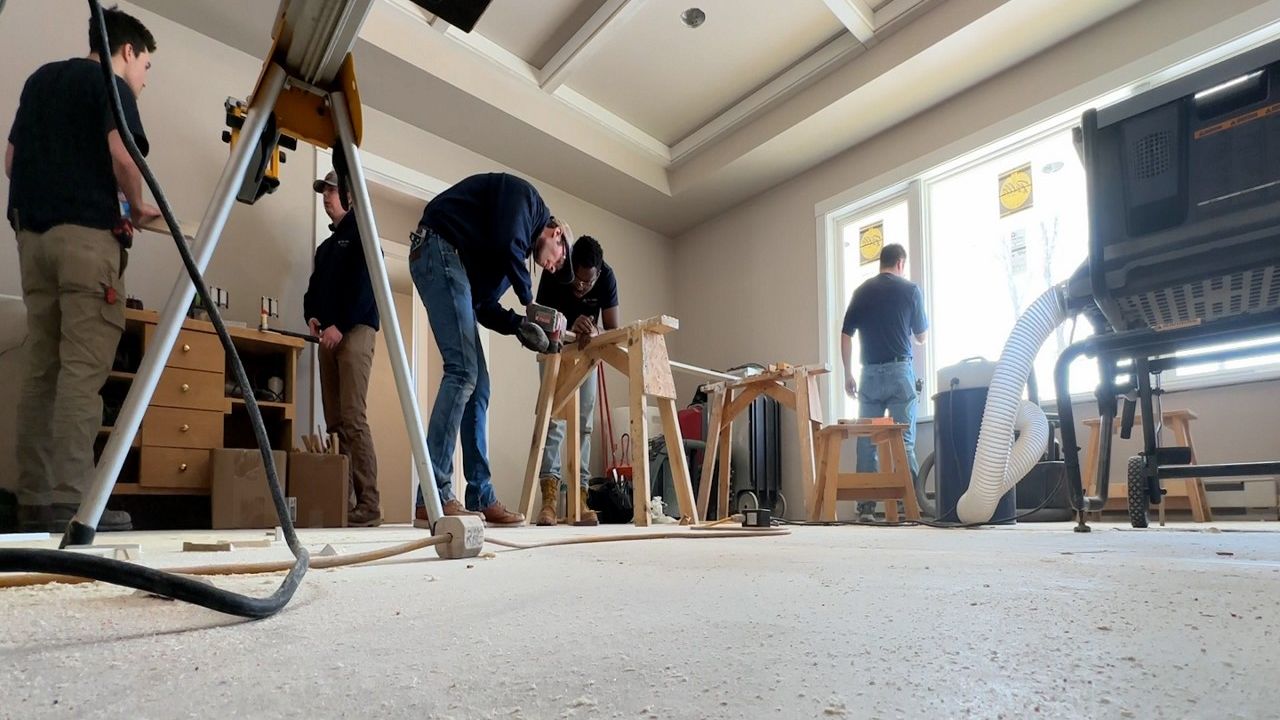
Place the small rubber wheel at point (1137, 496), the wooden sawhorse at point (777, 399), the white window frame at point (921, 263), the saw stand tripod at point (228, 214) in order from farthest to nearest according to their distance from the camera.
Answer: the white window frame at point (921, 263), the wooden sawhorse at point (777, 399), the small rubber wheel at point (1137, 496), the saw stand tripod at point (228, 214)

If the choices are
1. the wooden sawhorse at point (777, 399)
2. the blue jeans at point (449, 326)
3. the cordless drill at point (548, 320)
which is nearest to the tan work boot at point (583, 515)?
the wooden sawhorse at point (777, 399)

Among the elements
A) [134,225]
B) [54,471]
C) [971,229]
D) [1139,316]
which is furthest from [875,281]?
[54,471]

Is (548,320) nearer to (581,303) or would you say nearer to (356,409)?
(581,303)

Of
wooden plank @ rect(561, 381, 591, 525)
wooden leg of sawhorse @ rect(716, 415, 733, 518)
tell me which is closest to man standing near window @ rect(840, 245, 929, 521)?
wooden leg of sawhorse @ rect(716, 415, 733, 518)

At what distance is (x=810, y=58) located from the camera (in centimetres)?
433

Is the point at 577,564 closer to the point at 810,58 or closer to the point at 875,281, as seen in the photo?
the point at 875,281

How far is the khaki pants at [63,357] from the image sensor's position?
2.01 m

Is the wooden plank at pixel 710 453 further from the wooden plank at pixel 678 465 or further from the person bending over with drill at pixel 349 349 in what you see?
the person bending over with drill at pixel 349 349

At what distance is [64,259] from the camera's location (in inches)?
Answer: 80.4

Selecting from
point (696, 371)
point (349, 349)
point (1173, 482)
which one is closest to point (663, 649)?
point (696, 371)

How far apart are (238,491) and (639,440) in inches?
61.5

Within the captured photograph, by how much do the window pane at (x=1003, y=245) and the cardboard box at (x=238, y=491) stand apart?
358cm

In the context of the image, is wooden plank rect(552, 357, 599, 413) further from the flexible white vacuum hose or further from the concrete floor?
the concrete floor

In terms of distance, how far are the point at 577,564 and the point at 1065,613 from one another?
58 cm
